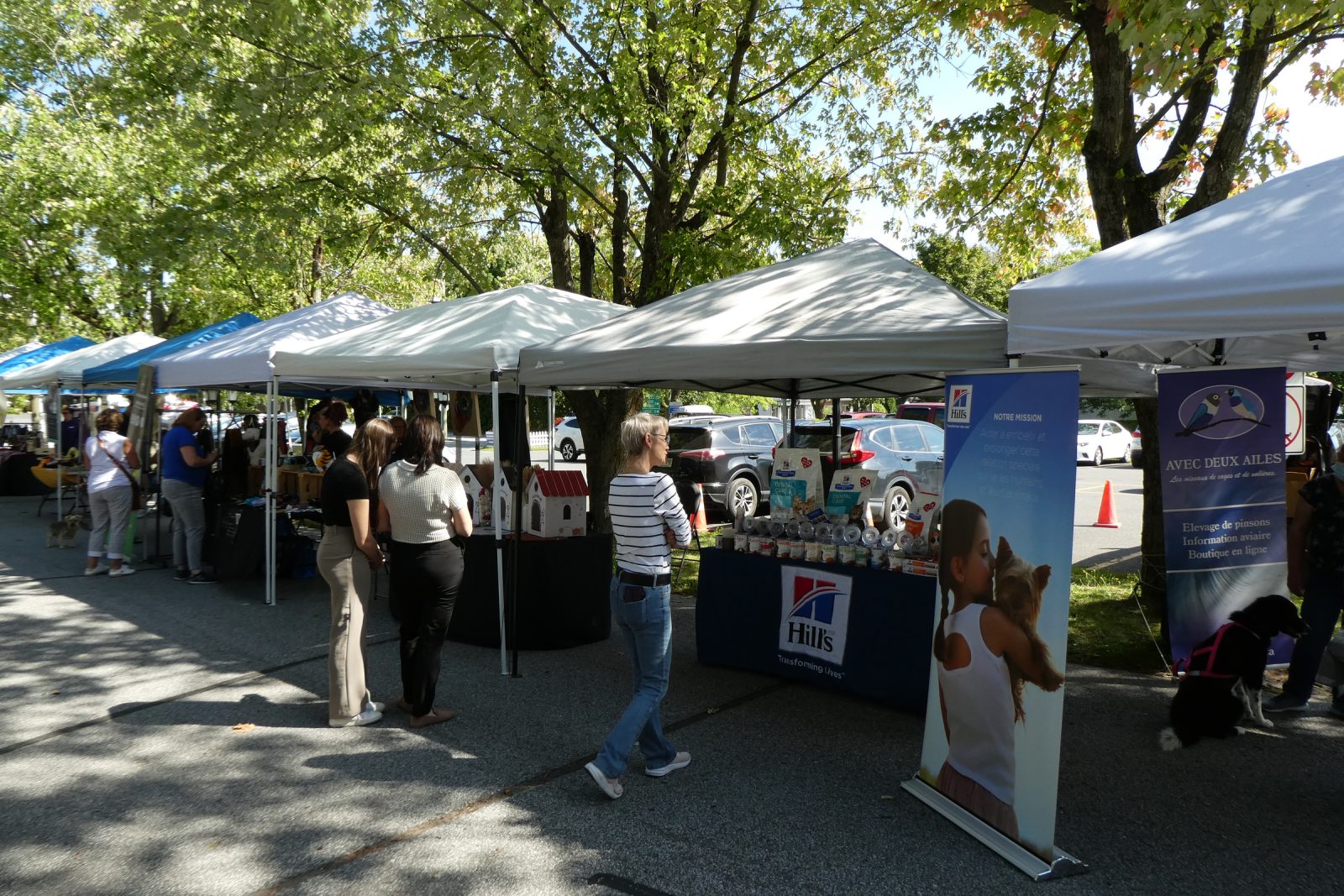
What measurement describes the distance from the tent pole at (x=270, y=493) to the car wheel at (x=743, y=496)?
24.2ft

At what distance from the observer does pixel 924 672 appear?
5.07 m

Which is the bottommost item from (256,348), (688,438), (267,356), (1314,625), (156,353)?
(1314,625)

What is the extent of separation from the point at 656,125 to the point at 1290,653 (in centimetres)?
759

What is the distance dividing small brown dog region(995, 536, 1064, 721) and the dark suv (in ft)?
32.6

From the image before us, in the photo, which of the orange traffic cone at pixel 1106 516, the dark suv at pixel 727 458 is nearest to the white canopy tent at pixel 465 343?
the dark suv at pixel 727 458

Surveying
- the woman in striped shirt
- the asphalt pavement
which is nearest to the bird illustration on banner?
the asphalt pavement

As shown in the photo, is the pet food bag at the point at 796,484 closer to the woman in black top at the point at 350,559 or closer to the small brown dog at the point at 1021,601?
the small brown dog at the point at 1021,601

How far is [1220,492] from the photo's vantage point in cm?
531

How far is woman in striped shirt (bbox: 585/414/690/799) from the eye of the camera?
A: 4086 millimetres

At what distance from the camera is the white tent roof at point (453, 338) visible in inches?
247

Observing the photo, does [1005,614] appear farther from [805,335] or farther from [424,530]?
[424,530]

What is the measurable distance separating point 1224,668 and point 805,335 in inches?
113

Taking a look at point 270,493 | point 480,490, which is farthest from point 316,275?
point 480,490

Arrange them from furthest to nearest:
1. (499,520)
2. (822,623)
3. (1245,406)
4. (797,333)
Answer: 1. (499,520)
2. (822,623)
3. (1245,406)
4. (797,333)
